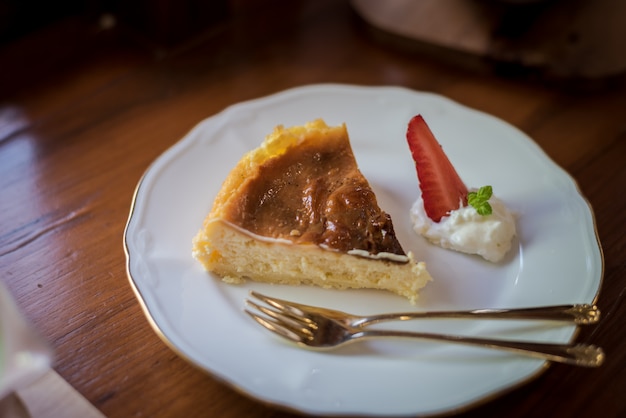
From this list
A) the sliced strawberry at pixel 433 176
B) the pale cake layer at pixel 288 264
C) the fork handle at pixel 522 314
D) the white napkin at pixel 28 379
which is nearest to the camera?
the white napkin at pixel 28 379

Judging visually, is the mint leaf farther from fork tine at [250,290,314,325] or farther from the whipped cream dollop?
fork tine at [250,290,314,325]

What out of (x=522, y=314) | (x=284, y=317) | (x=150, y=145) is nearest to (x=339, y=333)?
(x=284, y=317)

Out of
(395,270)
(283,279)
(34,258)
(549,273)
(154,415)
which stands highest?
(549,273)

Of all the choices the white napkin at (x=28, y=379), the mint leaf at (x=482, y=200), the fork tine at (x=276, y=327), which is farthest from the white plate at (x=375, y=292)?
the white napkin at (x=28, y=379)

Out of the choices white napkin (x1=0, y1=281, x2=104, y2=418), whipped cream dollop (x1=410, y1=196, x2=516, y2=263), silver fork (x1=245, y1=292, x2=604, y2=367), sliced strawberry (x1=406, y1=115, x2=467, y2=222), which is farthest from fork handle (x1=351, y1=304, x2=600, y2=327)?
white napkin (x1=0, y1=281, x2=104, y2=418)

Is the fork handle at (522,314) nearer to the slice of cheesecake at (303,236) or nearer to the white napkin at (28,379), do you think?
the slice of cheesecake at (303,236)

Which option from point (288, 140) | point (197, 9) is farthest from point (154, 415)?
point (197, 9)

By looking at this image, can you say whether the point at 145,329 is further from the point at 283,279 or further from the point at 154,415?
the point at 283,279
